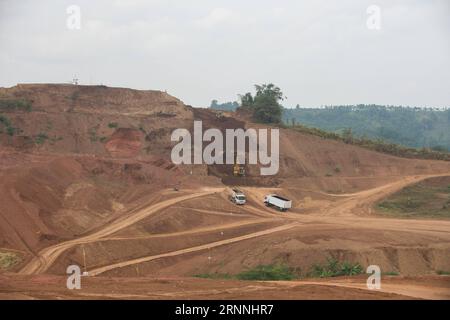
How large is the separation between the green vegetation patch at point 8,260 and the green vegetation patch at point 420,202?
25.5m

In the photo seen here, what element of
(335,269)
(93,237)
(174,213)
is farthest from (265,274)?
(174,213)

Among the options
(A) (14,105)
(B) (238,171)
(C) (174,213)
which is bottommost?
(C) (174,213)

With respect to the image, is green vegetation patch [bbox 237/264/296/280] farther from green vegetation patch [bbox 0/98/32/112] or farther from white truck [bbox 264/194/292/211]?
green vegetation patch [bbox 0/98/32/112]

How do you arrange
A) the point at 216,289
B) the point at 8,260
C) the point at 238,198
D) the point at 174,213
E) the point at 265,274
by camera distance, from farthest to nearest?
the point at 238,198 → the point at 174,213 → the point at 8,260 → the point at 265,274 → the point at 216,289

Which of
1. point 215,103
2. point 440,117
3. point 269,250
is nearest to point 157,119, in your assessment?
point 269,250

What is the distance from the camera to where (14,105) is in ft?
178

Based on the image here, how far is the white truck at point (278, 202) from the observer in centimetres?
3938

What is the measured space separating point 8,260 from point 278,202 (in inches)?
772

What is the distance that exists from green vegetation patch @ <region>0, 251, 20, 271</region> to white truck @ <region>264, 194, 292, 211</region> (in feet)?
62.4

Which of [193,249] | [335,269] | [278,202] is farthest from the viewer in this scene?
[278,202]

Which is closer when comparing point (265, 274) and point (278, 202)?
point (265, 274)

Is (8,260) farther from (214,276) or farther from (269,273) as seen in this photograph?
(269,273)

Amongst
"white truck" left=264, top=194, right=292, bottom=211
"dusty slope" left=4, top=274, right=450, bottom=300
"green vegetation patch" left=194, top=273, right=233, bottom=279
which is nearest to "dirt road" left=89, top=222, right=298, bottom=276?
"green vegetation patch" left=194, top=273, right=233, bottom=279

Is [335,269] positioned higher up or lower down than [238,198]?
Answer: lower down
